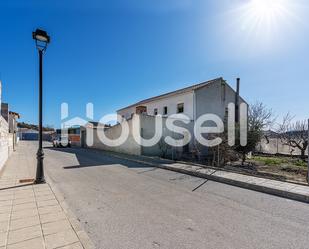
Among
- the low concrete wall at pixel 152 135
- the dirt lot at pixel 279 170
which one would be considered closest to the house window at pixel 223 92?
the low concrete wall at pixel 152 135

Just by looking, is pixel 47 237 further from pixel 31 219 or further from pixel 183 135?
pixel 183 135

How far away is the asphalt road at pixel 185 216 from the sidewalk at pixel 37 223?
11.7 inches

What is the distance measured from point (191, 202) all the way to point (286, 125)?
49.8 feet

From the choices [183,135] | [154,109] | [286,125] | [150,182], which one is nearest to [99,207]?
[150,182]

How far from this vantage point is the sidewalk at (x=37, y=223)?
2.95 metres

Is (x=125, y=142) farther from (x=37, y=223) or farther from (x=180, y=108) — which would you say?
(x=37, y=223)

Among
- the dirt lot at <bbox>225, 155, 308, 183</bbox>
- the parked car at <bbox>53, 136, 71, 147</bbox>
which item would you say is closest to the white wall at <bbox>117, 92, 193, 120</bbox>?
the dirt lot at <bbox>225, 155, 308, 183</bbox>

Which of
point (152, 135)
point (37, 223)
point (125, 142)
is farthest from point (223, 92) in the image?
point (37, 223)

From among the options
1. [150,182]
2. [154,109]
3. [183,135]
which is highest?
[154,109]

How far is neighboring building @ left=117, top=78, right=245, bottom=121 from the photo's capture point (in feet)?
61.0

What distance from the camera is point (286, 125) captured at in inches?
Answer: 642

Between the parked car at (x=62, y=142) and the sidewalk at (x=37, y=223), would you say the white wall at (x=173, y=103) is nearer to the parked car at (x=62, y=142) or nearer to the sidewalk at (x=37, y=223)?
the parked car at (x=62, y=142)

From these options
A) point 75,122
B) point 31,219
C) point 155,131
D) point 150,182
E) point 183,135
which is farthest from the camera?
point 75,122

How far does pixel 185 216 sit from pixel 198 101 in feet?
51.1
